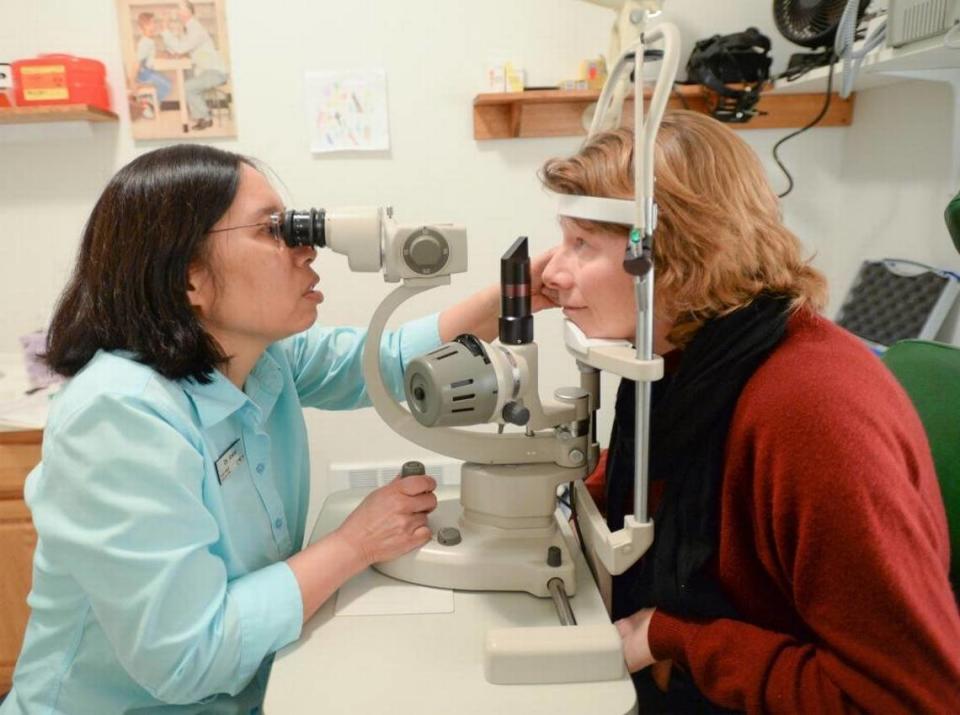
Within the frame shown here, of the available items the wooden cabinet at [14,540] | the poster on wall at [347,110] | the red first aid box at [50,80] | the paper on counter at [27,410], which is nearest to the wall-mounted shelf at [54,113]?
the red first aid box at [50,80]

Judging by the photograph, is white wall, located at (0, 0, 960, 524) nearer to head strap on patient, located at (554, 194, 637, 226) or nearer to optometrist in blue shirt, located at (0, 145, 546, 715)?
optometrist in blue shirt, located at (0, 145, 546, 715)

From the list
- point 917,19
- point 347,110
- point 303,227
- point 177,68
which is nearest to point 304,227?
point 303,227

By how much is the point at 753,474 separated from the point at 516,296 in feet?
1.22

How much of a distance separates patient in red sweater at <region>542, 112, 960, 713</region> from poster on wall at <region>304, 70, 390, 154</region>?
124cm

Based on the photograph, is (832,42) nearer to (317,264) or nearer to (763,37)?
(763,37)

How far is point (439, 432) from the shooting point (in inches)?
41.1

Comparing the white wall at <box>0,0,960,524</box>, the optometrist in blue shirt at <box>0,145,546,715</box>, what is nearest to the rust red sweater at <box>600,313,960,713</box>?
the optometrist in blue shirt at <box>0,145,546,715</box>

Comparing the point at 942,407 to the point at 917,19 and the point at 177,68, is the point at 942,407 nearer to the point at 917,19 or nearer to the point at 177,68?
the point at 917,19

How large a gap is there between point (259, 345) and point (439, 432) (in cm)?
32

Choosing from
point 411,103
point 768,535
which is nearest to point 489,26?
point 411,103

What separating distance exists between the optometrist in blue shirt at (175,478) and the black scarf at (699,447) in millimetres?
342

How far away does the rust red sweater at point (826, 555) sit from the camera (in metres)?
0.71

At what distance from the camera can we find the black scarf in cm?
88

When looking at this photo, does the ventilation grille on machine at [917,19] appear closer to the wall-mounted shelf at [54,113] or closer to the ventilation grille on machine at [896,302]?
the ventilation grille on machine at [896,302]
